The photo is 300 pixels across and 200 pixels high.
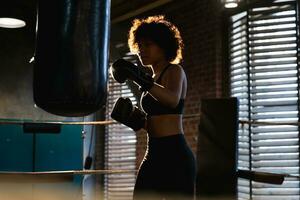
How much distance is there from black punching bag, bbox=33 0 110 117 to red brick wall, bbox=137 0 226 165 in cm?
261

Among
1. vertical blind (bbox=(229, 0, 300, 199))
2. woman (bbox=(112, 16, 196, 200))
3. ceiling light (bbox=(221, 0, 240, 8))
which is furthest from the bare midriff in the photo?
ceiling light (bbox=(221, 0, 240, 8))

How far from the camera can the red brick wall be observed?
4688 millimetres

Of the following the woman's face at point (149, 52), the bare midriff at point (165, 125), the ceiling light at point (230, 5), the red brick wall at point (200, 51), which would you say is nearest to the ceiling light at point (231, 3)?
the ceiling light at point (230, 5)

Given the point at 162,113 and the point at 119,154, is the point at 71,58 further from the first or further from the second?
the point at 119,154

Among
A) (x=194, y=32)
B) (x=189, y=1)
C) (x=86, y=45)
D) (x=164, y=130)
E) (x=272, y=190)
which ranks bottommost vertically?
(x=272, y=190)

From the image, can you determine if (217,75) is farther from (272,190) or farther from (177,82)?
(177,82)

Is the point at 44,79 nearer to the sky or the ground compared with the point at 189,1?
nearer to the ground

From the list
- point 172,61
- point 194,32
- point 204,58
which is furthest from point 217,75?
point 172,61

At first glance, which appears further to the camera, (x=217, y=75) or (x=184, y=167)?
(x=217, y=75)

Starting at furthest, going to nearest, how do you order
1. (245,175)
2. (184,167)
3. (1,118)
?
(1,118)
(245,175)
(184,167)

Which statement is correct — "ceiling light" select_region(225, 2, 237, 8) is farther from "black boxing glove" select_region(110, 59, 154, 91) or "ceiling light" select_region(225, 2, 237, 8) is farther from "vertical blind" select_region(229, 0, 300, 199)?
"black boxing glove" select_region(110, 59, 154, 91)

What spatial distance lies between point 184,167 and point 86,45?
69cm

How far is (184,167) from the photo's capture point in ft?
6.64

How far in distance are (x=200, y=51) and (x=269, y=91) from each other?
109cm
